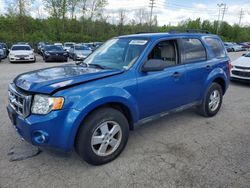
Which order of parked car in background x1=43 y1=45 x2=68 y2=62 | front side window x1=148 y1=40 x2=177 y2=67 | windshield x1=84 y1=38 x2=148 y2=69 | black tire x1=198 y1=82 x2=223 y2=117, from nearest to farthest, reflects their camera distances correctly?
windshield x1=84 y1=38 x2=148 y2=69
front side window x1=148 y1=40 x2=177 y2=67
black tire x1=198 y1=82 x2=223 y2=117
parked car in background x1=43 y1=45 x2=68 y2=62

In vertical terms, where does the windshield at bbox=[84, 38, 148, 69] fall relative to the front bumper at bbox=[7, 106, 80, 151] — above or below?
above

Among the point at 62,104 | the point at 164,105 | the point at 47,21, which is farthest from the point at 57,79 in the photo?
the point at 47,21

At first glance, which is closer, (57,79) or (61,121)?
(61,121)

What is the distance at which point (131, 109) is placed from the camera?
319cm

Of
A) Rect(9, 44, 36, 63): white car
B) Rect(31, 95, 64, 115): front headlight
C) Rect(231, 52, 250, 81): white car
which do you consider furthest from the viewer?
Rect(9, 44, 36, 63): white car

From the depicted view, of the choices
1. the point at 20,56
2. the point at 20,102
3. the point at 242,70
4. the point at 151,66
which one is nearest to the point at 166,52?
the point at 151,66

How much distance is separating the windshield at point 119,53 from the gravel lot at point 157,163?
4.42 feet

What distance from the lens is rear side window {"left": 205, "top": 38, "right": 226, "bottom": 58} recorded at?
475 centimetres

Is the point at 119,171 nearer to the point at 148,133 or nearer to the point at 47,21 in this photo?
the point at 148,133

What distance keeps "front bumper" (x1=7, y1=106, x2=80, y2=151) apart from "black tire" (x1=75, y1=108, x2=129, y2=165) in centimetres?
15

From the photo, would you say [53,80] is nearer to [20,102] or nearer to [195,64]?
[20,102]

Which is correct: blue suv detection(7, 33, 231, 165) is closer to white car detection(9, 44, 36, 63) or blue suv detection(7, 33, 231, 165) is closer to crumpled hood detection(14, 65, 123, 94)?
crumpled hood detection(14, 65, 123, 94)

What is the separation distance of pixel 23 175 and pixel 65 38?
45372mm

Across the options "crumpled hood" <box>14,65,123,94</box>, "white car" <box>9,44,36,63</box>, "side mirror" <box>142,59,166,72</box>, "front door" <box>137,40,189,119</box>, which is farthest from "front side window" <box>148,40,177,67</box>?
"white car" <box>9,44,36,63</box>
